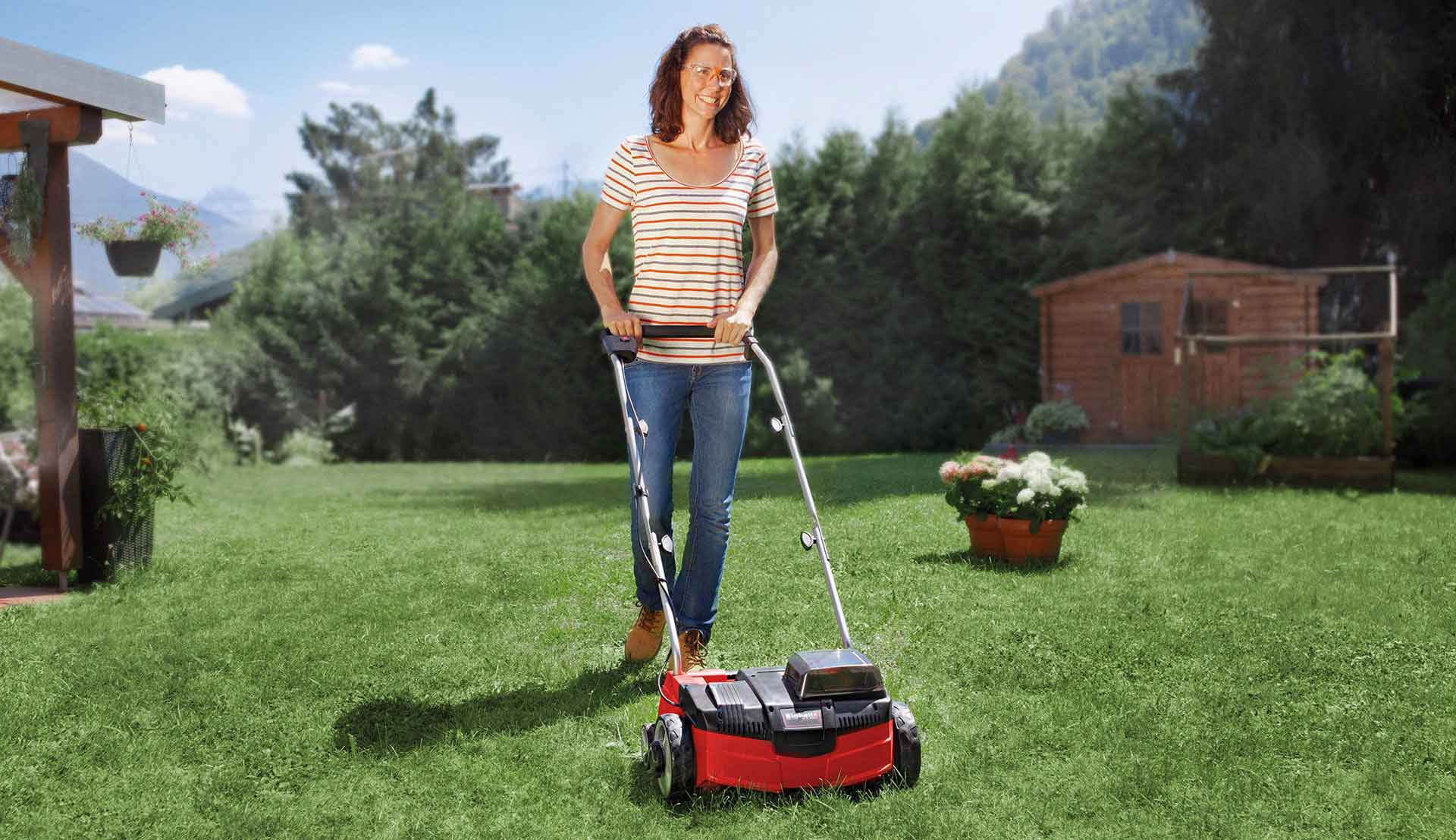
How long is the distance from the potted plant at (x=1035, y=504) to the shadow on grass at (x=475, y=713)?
2.29 metres

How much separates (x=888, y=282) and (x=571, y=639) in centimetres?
1328

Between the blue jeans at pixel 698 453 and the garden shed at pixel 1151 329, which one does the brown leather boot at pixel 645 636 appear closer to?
the blue jeans at pixel 698 453

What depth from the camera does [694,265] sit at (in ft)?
11.0

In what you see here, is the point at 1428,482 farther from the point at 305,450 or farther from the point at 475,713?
the point at 305,450

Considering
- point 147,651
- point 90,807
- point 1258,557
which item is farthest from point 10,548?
point 1258,557

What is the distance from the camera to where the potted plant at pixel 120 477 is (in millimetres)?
5305

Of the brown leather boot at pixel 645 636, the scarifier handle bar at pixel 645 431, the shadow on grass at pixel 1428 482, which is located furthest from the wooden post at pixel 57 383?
the shadow on grass at pixel 1428 482

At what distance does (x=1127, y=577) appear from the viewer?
525 centimetres

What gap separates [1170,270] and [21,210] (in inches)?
486

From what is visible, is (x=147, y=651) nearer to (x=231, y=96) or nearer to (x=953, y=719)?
(x=953, y=719)

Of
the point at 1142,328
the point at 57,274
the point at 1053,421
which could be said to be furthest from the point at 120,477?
the point at 1142,328

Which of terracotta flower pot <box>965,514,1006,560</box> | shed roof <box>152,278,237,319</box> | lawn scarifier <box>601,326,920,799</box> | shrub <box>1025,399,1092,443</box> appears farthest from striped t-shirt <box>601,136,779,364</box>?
shed roof <box>152,278,237,319</box>

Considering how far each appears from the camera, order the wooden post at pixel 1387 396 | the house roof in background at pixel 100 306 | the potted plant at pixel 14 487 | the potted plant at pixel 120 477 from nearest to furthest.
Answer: the potted plant at pixel 120 477
the potted plant at pixel 14 487
the wooden post at pixel 1387 396
the house roof in background at pixel 100 306

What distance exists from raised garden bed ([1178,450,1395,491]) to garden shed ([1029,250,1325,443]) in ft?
14.8
